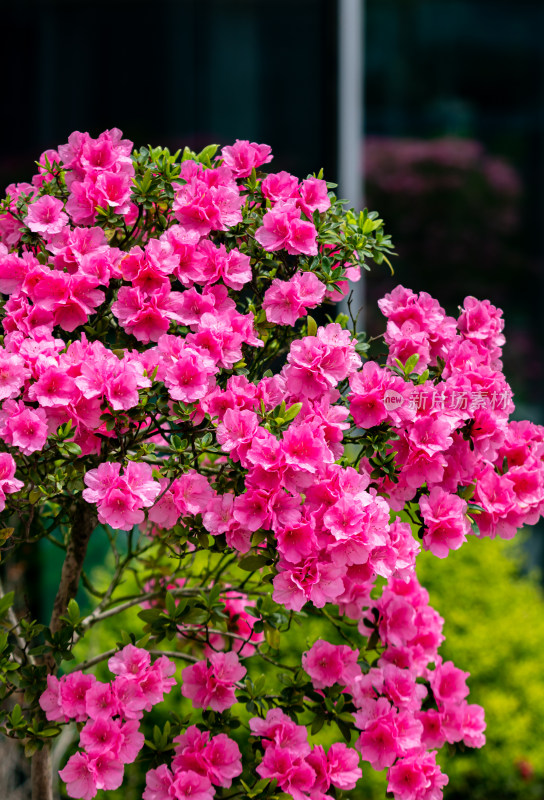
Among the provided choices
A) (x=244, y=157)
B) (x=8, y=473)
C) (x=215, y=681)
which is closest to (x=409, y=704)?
(x=215, y=681)

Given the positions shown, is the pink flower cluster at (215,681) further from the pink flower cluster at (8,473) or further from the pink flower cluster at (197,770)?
the pink flower cluster at (8,473)

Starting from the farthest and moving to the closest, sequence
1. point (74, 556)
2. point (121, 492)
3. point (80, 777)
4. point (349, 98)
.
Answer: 1. point (349, 98)
2. point (74, 556)
3. point (80, 777)
4. point (121, 492)

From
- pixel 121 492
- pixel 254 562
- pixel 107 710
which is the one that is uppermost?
pixel 121 492

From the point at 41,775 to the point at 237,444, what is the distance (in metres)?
0.74

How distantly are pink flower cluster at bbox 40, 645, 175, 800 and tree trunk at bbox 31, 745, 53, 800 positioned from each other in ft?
0.80

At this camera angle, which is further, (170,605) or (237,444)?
(170,605)

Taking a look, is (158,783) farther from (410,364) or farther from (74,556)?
(410,364)

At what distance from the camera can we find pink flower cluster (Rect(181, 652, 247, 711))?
1.34m

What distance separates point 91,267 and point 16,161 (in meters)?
2.44

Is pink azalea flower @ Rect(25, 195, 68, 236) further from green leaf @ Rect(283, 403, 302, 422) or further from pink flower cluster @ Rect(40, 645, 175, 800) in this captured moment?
pink flower cluster @ Rect(40, 645, 175, 800)

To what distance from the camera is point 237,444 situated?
113cm

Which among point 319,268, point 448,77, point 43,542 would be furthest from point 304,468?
point 448,77

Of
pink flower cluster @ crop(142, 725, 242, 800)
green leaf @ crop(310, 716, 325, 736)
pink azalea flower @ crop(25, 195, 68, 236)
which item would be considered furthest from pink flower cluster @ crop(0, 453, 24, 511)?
green leaf @ crop(310, 716, 325, 736)

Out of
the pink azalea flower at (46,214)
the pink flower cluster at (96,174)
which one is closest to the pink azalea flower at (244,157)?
the pink flower cluster at (96,174)
